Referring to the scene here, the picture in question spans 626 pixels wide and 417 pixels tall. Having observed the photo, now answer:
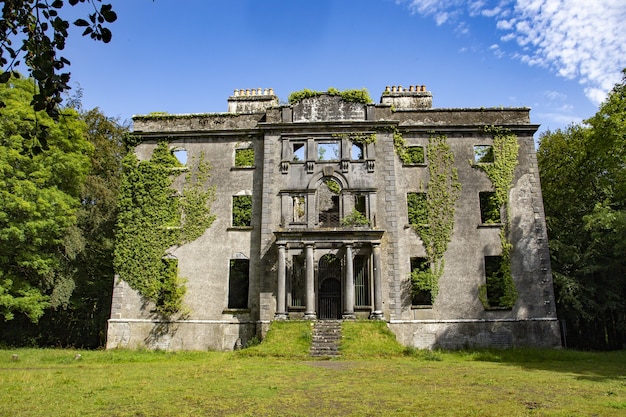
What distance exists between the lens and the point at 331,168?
24391 millimetres

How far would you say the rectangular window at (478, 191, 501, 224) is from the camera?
2408 centimetres

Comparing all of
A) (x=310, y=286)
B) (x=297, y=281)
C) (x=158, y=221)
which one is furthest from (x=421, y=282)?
(x=158, y=221)

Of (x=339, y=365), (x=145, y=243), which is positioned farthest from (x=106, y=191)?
(x=339, y=365)

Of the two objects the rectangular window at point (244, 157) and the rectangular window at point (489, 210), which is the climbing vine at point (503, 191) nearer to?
the rectangular window at point (489, 210)

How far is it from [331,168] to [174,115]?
29.2 feet

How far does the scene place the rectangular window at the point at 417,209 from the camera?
2395 centimetres

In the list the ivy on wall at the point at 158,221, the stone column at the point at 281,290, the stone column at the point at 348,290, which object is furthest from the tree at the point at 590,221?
the ivy on wall at the point at 158,221

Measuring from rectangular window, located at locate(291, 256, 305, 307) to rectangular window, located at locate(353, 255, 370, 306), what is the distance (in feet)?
8.21

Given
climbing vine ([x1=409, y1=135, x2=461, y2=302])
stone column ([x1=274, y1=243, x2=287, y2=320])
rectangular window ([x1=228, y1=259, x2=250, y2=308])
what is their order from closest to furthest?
A: stone column ([x1=274, y1=243, x2=287, y2=320])
climbing vine ([x1=409, y1=135, x2=461, y2=302])
rectangular window ([x1=228, y1=259, x2=250, y2=308])

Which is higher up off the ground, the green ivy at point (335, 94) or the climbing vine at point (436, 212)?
the green ivy at point (335, 94)

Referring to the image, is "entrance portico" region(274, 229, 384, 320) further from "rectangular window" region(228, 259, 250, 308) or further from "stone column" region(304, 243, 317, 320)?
"rectangular window" region(228, 259, 250, 308)

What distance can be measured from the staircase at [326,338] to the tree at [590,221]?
37.6 ft

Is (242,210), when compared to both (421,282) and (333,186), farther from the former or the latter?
(421,282)

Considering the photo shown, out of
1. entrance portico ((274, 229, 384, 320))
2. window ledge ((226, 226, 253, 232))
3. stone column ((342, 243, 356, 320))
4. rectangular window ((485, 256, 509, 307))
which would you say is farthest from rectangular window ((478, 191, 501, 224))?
window ledge ((226, 226, 253, 232))
